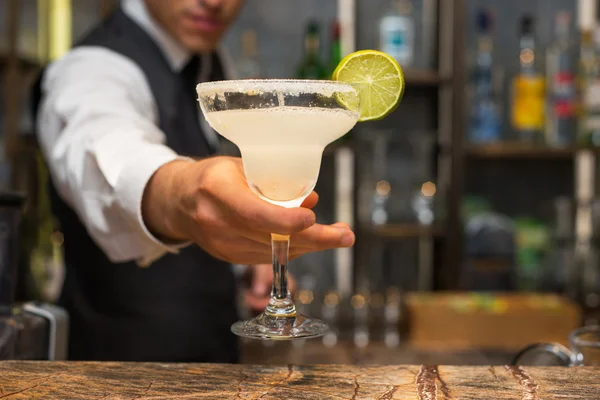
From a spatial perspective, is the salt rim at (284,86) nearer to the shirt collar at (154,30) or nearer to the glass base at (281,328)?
the glass base at (281,328)

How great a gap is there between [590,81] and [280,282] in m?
2.23

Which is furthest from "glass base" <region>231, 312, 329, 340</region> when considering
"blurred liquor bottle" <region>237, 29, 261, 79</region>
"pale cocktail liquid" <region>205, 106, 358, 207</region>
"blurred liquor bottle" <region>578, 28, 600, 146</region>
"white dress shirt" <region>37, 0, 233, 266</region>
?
"blurred liquor bottle" <region>578, 28, 600, 146</region>

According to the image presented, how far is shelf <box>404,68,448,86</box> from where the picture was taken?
2.97 meters

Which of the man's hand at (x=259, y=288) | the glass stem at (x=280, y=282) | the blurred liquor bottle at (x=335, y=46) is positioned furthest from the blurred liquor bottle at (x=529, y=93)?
the glass stem at (x=280, y=282)

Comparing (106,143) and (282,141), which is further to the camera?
(106,143)

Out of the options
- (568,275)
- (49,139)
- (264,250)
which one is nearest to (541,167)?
(568,275)

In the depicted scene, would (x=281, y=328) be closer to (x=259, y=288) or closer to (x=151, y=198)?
(x=151, y=198)

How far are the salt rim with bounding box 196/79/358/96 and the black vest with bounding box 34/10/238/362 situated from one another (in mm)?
904

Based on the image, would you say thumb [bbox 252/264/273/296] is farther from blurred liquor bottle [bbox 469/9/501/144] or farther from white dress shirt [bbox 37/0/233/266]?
blurred liquor bottle [bbox 469/9/501/144]

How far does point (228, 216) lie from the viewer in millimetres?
942

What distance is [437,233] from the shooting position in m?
2.97

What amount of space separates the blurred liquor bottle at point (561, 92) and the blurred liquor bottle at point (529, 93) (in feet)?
0.10

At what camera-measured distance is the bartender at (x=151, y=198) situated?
3.25 feet

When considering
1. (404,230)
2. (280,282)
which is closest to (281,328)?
(280,282)
